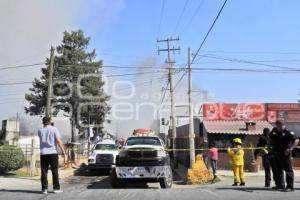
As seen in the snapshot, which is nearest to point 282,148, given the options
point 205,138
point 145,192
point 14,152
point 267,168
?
point 267,168

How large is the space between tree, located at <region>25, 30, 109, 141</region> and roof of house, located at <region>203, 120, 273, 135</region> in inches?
1053

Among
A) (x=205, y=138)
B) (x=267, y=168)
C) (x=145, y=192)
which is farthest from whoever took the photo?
(x=205, y=138)

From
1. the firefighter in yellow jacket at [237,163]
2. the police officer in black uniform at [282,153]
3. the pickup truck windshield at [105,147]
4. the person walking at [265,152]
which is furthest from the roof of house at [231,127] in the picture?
the police officer in black uniform at [282,153]

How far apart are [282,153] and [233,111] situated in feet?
78.3

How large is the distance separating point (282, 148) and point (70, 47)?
165 ft

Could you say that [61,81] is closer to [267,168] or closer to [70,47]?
[70,47]

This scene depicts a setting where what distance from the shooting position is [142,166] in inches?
683

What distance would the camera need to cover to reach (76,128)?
2534 inches

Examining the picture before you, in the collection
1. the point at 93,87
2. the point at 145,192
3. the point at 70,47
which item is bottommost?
the point at 145,192

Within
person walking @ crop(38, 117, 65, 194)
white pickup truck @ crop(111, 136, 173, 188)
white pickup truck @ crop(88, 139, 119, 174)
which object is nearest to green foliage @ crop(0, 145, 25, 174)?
white pickup truck @ crop(88, 139, 119, 174)

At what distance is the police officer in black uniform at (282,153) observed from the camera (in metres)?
12.6

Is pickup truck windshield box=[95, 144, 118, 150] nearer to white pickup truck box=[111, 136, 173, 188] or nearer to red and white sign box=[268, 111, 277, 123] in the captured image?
red and white sign box=[268, 111, 277, 123]

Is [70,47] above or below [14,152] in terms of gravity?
above

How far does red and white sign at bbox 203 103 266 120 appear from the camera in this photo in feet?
119
